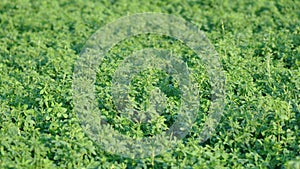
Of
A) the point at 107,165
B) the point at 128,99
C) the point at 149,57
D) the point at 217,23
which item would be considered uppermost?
the point at 217,23

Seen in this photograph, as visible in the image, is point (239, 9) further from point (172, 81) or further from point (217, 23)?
point (172, 81)

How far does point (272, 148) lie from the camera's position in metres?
4.00

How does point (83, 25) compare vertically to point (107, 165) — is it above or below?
above

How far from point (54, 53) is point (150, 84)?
1.50 meters

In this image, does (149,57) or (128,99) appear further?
(149,57)

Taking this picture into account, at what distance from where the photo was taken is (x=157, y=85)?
4855 mm

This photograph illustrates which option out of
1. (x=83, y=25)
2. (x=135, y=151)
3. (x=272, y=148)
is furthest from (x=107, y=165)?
(x=83, y=25)

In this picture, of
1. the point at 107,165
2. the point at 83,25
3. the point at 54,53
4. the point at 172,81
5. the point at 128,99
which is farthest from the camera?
the point at 83,25

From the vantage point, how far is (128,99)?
4441mm

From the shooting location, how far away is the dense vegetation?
3875 millimetres

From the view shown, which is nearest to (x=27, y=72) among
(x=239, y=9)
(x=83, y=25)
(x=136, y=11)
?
(x=83, y=25)

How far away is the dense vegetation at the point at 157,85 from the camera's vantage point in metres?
3.88

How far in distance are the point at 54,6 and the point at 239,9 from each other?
94.9 inches

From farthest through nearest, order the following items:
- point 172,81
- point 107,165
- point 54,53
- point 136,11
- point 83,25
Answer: point 136,11 → point 83,25 → point 54,53 → point 172,81 → point 107,165
